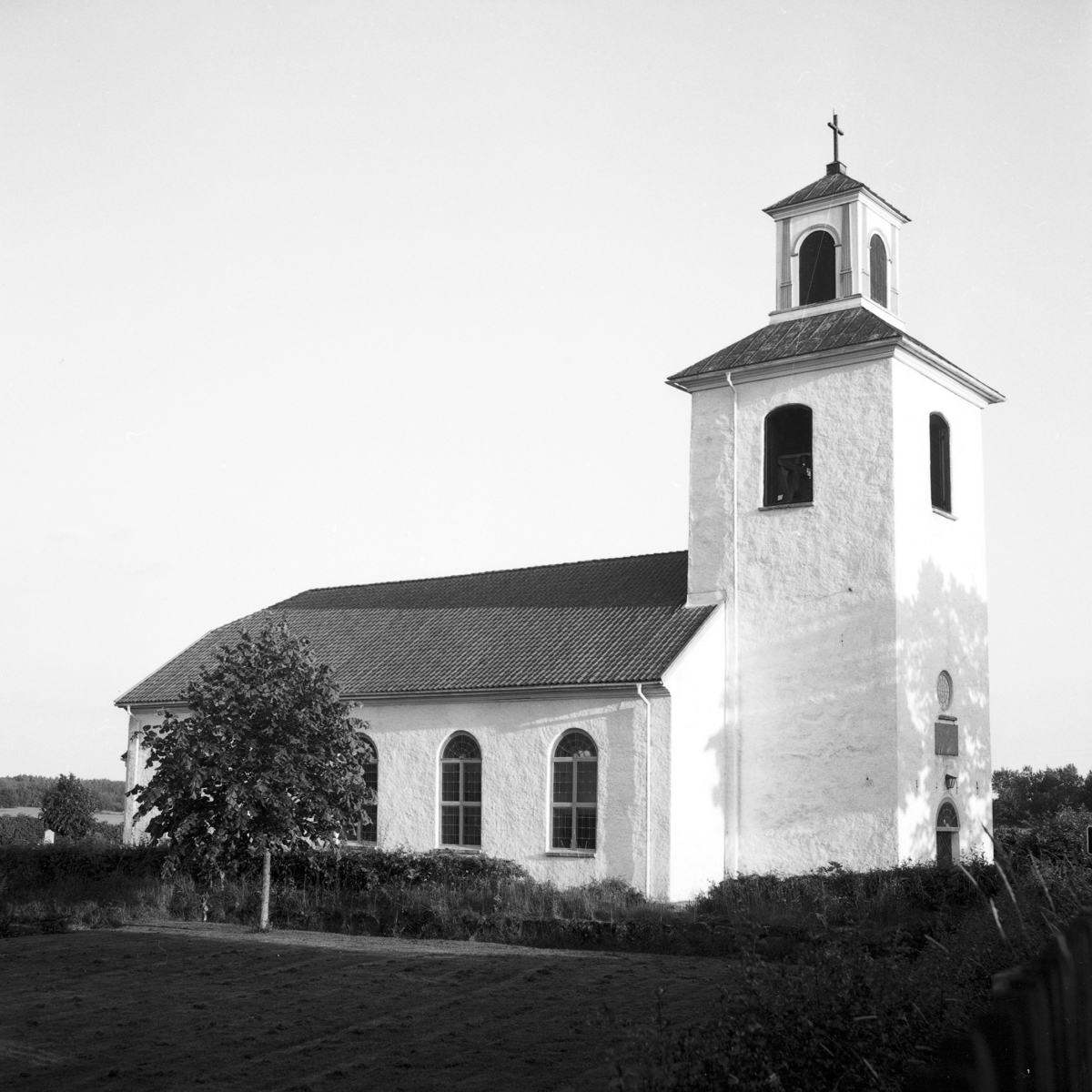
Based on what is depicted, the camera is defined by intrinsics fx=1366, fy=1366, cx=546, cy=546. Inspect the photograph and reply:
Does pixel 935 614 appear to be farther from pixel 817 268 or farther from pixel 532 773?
pixel 532 773

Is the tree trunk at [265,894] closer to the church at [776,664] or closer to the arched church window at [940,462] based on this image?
the church at [776,664]

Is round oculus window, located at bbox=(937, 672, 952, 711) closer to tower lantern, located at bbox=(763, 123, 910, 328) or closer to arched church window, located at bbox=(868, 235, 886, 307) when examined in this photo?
tower lantern, located at bbox=(763, 123, 910, 328)

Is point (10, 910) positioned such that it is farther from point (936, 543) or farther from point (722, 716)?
point (936, 543)

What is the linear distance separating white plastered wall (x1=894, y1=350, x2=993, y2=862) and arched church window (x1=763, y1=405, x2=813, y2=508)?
2019 millimetres

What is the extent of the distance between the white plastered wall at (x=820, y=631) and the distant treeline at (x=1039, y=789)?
29.2 metres

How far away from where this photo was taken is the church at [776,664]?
2480 cm

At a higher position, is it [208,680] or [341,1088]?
[208,680]

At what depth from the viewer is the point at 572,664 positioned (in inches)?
1043

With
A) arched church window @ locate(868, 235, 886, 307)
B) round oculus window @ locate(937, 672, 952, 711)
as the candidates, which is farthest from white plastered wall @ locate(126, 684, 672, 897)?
arched church window @ locate(868, 235, 886, 307)

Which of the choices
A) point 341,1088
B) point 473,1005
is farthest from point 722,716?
point 341,1088

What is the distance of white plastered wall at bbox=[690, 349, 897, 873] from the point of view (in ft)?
80.8

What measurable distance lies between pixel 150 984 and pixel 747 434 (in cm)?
1577

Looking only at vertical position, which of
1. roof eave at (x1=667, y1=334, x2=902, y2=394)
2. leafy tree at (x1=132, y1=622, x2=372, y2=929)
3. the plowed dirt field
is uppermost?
roof eave at (x1=667, y1=334, x2=902, y2=394)

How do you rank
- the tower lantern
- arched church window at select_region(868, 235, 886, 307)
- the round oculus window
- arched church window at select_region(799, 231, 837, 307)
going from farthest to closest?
arched church window at select_region(868, 235, 886, 307)
arched church window at select_region(799, 231, 837, 307)
the tower lantern
the round oculus window
